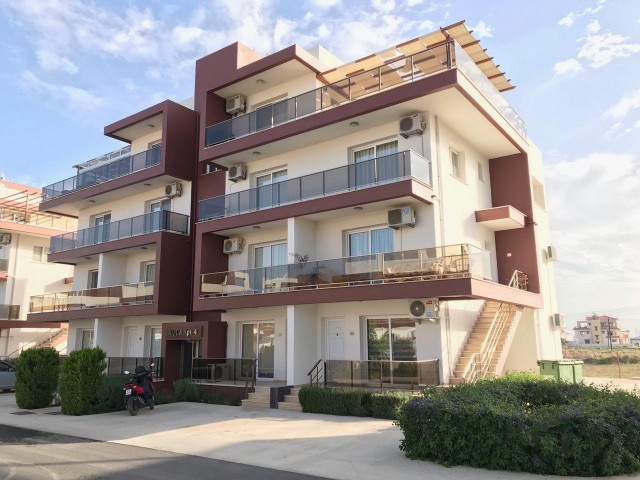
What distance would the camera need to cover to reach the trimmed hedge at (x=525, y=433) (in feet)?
23.8

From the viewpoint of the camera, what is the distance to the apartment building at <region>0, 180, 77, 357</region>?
3197cm

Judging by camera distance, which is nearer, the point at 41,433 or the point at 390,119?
the point at 41,433

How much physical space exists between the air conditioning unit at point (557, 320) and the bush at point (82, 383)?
17.1m

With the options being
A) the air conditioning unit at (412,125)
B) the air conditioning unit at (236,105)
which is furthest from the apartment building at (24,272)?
the air conditioning unit at (412,125)

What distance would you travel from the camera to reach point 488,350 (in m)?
16.2

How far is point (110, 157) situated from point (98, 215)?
126 inches

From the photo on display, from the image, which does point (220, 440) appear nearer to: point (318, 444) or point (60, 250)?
point (318, 444)

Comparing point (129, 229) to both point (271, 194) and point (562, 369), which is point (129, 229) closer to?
point (271, 194)

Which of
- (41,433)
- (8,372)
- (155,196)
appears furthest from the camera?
(155,196)

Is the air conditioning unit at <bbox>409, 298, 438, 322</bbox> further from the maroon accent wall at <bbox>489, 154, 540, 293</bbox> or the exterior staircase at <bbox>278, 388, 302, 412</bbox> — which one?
the maroon accent wall at <bbox>489, 154, 540, 293</bbox>

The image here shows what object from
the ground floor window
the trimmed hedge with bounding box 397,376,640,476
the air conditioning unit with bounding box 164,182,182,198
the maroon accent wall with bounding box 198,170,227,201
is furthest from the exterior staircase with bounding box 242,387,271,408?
the air conditioning unit with bounding box 164,182,182,198

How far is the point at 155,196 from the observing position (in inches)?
962

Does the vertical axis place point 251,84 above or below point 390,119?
above

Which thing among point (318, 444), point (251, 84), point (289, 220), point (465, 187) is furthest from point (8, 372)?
point (465, 187)
